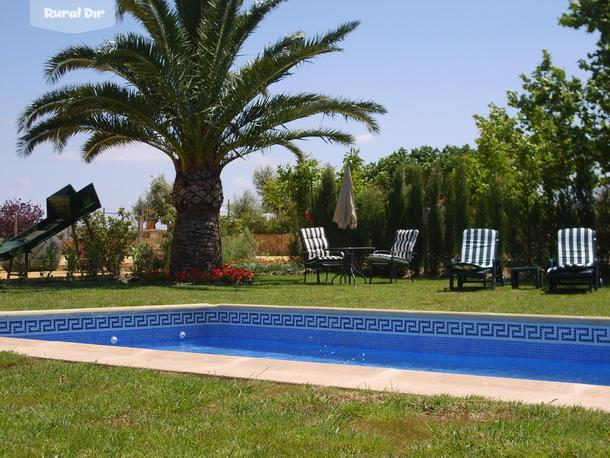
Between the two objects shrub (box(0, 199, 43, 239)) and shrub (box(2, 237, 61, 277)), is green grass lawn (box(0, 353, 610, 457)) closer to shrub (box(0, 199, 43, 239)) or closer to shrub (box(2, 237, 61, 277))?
shrub (box(2, 237, 61, 277))

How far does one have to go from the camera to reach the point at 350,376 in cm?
476

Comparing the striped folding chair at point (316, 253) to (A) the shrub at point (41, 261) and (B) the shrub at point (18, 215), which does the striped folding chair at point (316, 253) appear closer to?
(A) the shrub at point (41, 261)

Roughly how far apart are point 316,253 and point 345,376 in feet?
36.8

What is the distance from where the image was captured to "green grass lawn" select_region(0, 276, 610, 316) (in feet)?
32.2

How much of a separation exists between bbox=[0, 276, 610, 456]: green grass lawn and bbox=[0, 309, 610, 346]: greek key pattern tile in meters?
3.14

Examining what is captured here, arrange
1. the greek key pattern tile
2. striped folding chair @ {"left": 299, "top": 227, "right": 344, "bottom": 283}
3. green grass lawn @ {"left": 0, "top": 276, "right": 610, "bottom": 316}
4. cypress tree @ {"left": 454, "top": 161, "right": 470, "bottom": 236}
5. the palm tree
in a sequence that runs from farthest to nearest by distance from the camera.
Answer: cypress tree @ {"left": 454, "top": 161, "right": 470, "bottom": 236}
striped folding chair @ {"left": 299, "top": 227, "right": 344, "bottom": 283}
the palm tree
green grass lawn @ {"left": 0, "top": 276, "right": 610, "bottom": 316}
the greek key pattern tile

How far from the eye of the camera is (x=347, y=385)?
175 inches

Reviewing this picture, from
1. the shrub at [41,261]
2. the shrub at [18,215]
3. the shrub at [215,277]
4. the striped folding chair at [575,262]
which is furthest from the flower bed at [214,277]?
the shrub at [18,215]

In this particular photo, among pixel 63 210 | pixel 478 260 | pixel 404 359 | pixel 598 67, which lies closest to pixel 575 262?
pixel 478 260

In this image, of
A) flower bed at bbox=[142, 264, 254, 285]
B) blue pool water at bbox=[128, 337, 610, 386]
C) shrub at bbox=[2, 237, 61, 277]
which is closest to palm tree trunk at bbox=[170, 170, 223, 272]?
flower bed at bbox=[142, 264, 254, 285]

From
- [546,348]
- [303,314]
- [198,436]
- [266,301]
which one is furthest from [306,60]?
[198,436]

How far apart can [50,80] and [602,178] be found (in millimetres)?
12180

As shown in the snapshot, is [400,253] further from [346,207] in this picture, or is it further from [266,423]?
[266,423]

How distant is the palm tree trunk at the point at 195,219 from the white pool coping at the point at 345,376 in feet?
30.6
